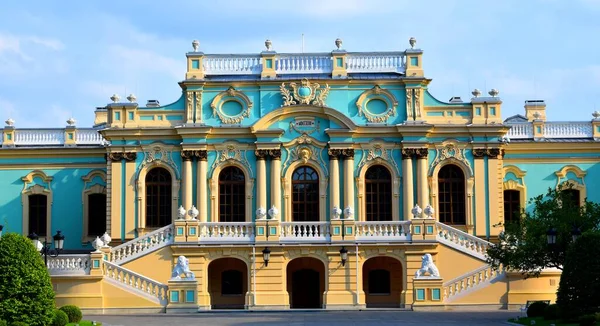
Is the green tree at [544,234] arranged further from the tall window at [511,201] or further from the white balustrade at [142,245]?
the tall window at [511,201]

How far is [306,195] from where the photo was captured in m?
50.0

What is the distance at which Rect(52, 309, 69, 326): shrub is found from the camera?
101ft

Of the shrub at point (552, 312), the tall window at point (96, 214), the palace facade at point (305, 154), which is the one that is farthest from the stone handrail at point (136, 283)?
the shrub at point (552, 312)

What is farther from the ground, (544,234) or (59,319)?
(544,234)

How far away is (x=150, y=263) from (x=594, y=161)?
22.1 meters

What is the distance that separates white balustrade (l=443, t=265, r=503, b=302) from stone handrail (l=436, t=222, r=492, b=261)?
2435 millimetres

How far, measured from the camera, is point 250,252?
45.4 meters

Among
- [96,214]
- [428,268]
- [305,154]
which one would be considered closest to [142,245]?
[305,154]

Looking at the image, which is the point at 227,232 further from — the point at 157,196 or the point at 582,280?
the point at 582,280

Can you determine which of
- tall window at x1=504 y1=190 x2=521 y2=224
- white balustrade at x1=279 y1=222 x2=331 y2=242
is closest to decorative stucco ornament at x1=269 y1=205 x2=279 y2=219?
white balustrade at x1=279 y1=222 x2=331 y2=242

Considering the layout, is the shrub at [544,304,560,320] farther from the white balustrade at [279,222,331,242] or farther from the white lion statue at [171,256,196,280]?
the white lion statue at [171,256,196,280]

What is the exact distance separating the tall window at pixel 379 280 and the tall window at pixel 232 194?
6.34m

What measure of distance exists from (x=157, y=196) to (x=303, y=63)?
8.87 metres

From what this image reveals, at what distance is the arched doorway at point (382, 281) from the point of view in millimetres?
48281
